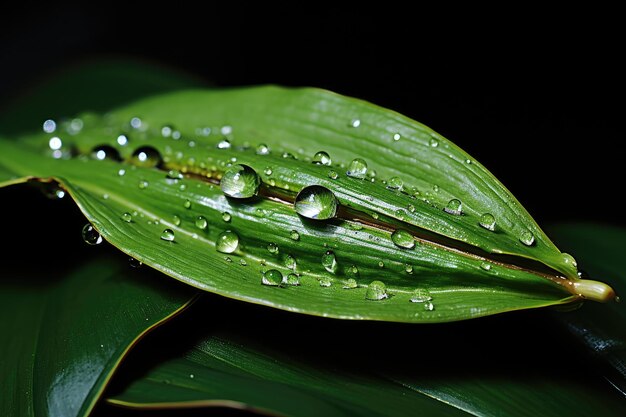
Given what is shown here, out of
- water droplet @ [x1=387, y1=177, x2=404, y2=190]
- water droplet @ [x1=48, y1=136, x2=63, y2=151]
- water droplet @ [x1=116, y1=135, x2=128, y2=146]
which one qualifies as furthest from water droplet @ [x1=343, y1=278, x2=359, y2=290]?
water droplet @ [x1=48, y1=136, x2=63, y2=151]

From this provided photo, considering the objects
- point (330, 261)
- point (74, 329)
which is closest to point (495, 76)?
point (330, 261)

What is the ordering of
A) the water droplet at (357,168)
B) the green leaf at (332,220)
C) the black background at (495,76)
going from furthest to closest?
the black background at (495,76) < the water droplet at (357,168) < the green leaf at (332,220)

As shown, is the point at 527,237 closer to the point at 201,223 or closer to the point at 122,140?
the point at 201,223

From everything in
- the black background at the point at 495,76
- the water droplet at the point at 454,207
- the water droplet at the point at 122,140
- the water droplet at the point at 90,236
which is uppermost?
the black background at the point at 495,76

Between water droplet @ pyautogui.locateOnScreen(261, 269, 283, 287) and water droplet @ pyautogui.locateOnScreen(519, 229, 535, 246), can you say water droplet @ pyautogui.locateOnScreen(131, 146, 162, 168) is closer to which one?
water droplet @ pyautogui.locateOnScreen(261, 269, 283, 287)

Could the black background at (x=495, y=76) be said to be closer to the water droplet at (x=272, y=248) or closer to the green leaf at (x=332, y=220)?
the green leaf at (x=332, y=220)

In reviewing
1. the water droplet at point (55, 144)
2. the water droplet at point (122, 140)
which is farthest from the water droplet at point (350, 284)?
the water droplet at point (55, 144)

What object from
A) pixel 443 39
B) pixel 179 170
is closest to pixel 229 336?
pixel 179 170
